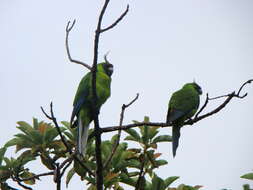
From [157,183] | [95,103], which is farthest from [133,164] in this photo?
[95,103]

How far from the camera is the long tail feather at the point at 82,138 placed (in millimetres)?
4522

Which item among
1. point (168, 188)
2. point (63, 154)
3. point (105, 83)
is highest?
point (105, 83)

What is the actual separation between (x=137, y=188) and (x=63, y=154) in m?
1.10

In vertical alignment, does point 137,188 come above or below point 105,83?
below

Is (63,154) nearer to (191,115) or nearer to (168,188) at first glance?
(168,188)

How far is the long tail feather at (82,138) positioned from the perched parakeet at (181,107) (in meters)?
0.97

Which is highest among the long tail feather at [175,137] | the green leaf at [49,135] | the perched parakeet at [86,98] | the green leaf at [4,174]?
the perched parakeet at [86,98]

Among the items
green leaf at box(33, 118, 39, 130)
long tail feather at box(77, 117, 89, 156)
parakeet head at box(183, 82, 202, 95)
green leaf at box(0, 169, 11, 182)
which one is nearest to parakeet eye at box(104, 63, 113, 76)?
long tail feather at box(77, 117, 89, 156)

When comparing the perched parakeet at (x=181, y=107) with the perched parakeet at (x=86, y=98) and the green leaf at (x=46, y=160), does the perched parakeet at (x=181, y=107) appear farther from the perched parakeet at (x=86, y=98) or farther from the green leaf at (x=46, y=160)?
the green leaf at (x=46, y=160)

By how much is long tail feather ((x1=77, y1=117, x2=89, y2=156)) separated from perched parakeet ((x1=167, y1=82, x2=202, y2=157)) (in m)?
0.97

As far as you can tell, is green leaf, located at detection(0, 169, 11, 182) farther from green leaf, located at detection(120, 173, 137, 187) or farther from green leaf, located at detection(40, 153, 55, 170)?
green leaf, located at detection(120, 173, 137, 187)

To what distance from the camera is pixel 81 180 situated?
4.59m

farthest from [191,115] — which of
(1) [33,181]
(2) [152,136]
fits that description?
(1) [33,181]

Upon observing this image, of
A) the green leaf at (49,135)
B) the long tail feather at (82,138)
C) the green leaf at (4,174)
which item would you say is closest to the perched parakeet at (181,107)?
the long tail feather at (82,138)
